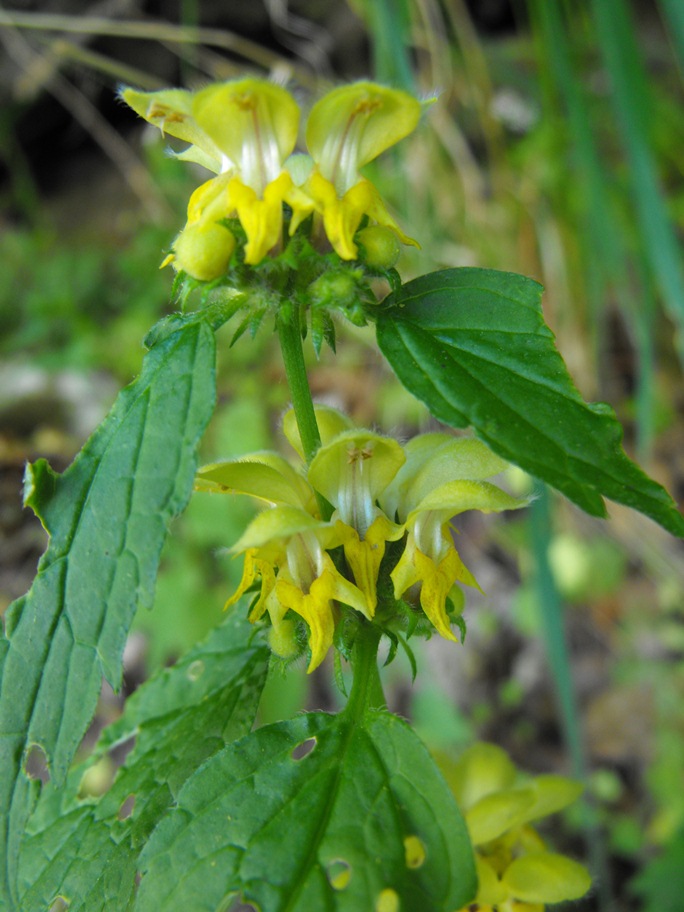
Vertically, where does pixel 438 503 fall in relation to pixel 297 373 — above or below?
below

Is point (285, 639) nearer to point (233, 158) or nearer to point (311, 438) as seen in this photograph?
point (311, 438)

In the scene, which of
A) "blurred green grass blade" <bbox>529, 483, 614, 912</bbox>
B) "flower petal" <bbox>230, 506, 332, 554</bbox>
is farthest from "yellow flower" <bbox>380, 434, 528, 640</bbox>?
"blurred green grass blade" <bbox>529, 483, 614, 912</bbox>

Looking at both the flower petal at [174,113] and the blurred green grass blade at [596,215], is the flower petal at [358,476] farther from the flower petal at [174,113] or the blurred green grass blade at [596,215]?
the blurred green grass blade at [596,215]

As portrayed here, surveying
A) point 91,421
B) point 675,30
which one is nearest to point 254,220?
point 675,30

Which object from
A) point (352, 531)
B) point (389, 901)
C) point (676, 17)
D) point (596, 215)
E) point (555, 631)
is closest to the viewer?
point (389, 901)

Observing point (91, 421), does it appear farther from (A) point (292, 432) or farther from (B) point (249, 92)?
(B) point (249, 92)

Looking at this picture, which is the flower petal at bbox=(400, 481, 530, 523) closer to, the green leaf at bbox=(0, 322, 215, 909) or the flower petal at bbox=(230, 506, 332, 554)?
the flower petal at bbox=(230, 506, 332, 554)

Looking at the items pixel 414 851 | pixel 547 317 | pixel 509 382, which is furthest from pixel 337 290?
pixel 547 317

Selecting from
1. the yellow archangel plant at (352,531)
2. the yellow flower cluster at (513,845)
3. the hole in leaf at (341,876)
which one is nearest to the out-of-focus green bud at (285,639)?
the yellow archangel plant at (352,531)
